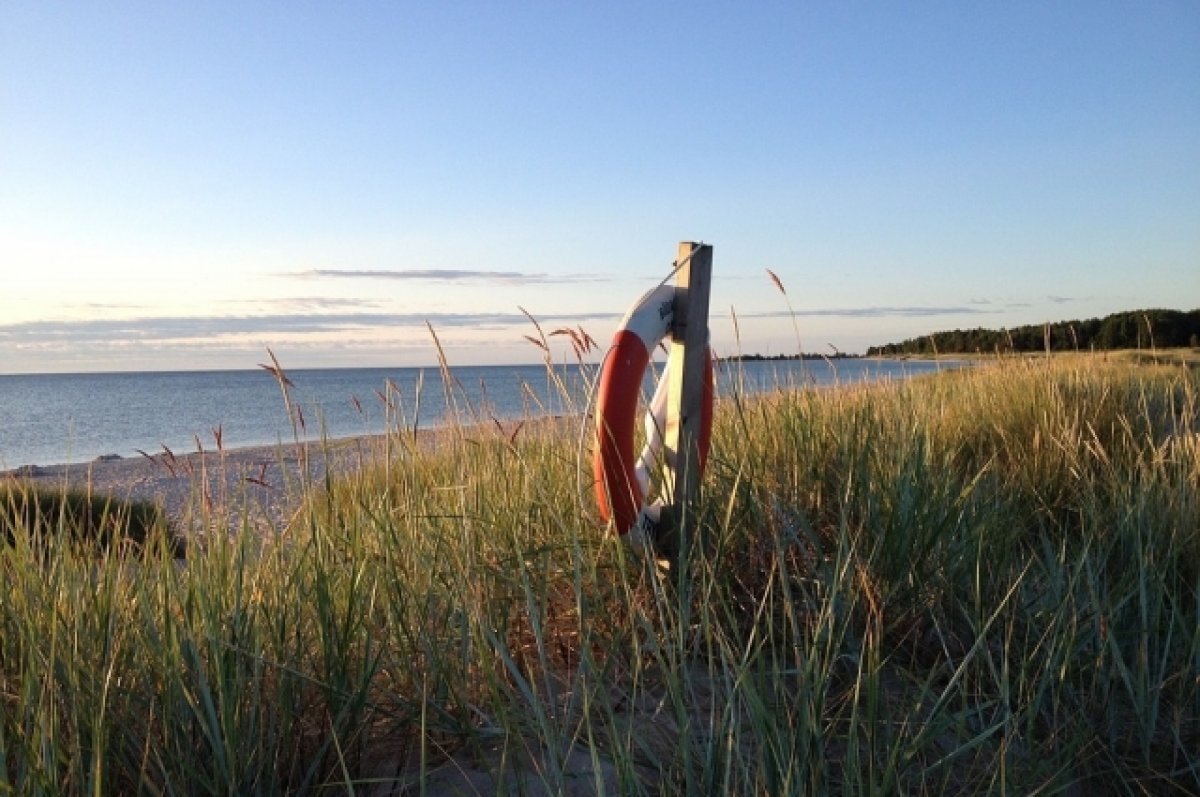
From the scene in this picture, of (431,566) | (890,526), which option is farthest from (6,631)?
(890,526)

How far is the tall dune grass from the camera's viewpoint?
1695 millimetres

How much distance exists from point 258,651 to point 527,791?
0.58m

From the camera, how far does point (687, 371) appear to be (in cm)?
287

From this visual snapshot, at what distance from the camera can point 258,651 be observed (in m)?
1.79

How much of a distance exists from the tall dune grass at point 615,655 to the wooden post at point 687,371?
163mm

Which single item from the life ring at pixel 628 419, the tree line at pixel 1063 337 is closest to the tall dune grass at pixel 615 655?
the life ring at pixel 628 419

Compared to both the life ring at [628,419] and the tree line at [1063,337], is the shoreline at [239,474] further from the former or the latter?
the tree line at [1063,337]

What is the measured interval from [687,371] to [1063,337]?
6.38m

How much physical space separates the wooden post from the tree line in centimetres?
318

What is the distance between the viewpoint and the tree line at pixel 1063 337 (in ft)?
22.2

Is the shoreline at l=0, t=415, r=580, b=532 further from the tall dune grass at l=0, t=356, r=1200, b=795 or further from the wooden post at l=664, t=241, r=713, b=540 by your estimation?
the wooden post at l=664, t=241, r=713, b=540

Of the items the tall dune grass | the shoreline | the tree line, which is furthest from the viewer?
the tree line

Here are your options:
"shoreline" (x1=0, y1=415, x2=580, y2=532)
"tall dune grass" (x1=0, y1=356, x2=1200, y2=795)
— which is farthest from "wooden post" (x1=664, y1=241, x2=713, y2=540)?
"shoreline" (x1=0, y1=415, x2=580, y2=532)

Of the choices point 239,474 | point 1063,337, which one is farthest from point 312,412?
point 1063,337
